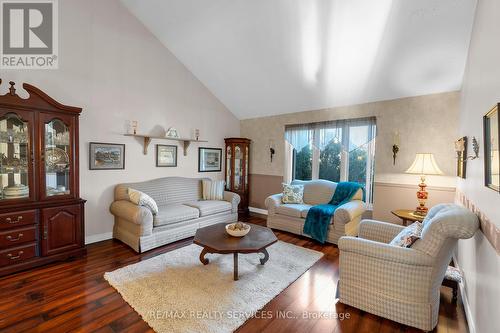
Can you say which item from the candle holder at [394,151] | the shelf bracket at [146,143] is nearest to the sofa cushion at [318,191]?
the candle holder at [394,151]

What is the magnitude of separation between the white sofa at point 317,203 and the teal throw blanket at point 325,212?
0.28 ft

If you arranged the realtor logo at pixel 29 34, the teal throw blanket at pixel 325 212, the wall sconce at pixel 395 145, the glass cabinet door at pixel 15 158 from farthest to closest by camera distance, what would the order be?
the wall sconce at pixel 395 145 < the teal throw blanket at pixel 325 212 < the realtor logo at pixel 29 34 < the glass cabinet door at pixel 15 158

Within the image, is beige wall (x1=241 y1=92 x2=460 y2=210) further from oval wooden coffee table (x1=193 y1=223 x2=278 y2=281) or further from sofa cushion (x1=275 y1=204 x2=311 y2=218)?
oval wooden coffee table (x1=193 y1=223 x2=278 y2=281)

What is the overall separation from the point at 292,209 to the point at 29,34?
462 cm

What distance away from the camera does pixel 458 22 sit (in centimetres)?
254

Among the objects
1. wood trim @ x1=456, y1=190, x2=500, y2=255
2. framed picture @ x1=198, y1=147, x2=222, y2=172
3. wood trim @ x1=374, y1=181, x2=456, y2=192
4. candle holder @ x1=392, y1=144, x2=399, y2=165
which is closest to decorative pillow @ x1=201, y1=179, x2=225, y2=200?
framed picture @ x1=198, y1=147, x2=222, y2=172

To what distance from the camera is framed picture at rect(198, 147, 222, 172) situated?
16.9 feet

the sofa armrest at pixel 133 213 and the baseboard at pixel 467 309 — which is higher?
the sofa armrest at pixel 133 213

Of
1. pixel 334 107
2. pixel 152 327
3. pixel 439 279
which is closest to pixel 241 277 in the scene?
pixel 152 327

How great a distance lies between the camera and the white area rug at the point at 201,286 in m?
1.96

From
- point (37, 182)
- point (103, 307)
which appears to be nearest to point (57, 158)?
point (37, 182)

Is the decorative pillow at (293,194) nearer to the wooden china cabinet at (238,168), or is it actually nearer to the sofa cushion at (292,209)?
the sofa cushion at (292,209)

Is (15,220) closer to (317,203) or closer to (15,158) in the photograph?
(15,158)

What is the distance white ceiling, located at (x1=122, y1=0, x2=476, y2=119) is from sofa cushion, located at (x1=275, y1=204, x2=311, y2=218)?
203cm
